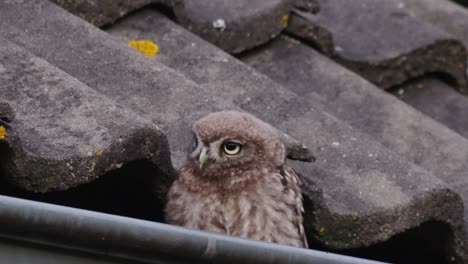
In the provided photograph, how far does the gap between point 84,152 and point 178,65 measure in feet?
3.59

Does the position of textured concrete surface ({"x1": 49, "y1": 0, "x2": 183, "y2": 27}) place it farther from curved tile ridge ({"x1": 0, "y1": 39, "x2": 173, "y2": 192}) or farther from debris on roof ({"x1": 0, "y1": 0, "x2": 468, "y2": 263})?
curved tile ridge ({"x1": 0, "y1": 39, "x2": 173, "y2": 192})

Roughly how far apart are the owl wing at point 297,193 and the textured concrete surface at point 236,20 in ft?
2.87

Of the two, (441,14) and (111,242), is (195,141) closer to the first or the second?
(111,242)

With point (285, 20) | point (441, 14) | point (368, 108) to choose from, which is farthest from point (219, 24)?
point (441, 14)

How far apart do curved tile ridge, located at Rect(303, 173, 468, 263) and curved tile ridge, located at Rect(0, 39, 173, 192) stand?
0.39 metres

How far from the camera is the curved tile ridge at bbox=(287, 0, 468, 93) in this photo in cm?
405

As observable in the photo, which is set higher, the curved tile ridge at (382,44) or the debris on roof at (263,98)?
the debris on roof at (263,98)

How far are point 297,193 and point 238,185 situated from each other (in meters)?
0.16

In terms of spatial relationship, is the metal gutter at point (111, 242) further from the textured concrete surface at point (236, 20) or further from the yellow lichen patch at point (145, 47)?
the textured concrete surface at point (236, 20)

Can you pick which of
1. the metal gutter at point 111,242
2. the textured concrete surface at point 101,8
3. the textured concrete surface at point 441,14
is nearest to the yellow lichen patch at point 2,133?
the metal gutter at point 111,242

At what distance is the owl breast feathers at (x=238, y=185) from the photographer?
9.48ft

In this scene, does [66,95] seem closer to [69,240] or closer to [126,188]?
[126,188]

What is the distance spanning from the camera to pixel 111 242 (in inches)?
80.9

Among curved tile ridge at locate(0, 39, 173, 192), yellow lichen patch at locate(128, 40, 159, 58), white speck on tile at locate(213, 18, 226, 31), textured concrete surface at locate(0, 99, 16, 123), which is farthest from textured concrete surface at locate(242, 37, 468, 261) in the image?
textured concrete surface at locate(0, 99, 16, 123)
